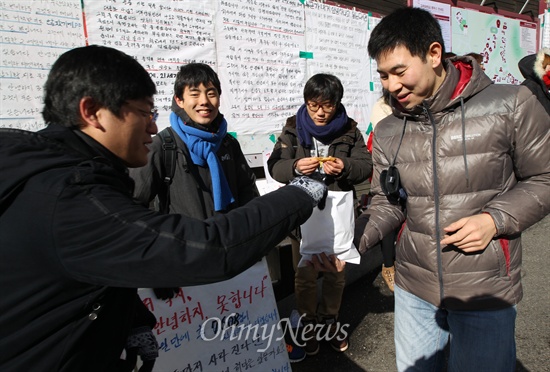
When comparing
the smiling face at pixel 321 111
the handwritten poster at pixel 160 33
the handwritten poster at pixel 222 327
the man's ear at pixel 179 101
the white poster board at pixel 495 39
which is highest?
the white poster board at pixel 495 39

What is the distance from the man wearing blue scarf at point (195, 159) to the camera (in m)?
2.41

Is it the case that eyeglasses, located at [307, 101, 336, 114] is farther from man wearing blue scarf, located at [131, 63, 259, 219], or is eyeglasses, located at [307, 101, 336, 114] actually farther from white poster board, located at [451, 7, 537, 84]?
white poster board, located at [451, 7, 537, 84]

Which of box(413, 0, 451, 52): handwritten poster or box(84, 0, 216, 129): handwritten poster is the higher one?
box(413, 0, 451, 52): handwritten poster

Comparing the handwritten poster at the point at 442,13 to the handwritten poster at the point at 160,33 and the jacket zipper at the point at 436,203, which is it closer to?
the handwritten poster at the point at 160,33

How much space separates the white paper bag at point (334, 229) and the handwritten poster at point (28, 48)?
203cm

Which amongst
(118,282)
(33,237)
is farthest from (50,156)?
(118,282)

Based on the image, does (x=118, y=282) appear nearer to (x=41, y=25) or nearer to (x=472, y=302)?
(x=472, y=302)

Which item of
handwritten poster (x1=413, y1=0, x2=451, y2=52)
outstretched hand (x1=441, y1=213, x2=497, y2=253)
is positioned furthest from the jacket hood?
handwritten poster (x1=413, y1=0, x2=451, y2=52)

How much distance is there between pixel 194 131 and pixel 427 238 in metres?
1.55

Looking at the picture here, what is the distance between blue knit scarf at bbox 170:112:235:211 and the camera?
100.0 inches

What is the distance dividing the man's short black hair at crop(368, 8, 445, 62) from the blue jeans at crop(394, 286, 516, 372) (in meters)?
1.14

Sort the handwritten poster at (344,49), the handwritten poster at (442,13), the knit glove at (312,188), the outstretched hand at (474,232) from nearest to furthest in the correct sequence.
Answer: the knit glove at (312,188) → the outstretched hand at (474,232) → the handwritten poster at (344,49) → the handwritten poster at (442,13)

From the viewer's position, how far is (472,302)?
1.68 meters

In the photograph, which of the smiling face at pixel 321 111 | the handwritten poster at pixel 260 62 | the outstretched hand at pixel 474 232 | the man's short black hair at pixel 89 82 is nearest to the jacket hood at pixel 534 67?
the smiling face at pixel 321 111
